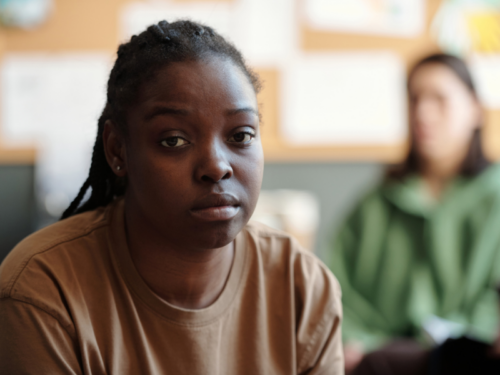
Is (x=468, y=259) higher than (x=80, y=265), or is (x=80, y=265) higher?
(x=80, y=265)

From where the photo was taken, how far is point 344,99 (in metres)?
2.77

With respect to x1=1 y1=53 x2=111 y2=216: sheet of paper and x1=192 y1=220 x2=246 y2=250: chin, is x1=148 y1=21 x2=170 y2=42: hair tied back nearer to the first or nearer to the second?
x1=192 y1=220 x2=246 y2=250: chin

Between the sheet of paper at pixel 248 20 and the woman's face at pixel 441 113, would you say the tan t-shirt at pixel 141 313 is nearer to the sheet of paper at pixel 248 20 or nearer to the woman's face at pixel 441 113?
the woman's face at pixel 441 113

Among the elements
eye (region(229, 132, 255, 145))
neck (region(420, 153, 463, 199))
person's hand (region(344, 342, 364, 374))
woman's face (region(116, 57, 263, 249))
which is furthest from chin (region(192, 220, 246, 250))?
neck (region(420, 153, 463, 199))

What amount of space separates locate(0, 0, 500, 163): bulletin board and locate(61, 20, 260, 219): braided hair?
1910mm

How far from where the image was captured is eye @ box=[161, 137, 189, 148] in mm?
702

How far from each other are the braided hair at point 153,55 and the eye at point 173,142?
97 millimetres

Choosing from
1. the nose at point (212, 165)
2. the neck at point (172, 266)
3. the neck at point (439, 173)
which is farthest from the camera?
the neck at point (439, 173)

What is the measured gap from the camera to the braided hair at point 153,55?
731 millimetres

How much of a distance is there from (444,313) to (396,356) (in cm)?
45

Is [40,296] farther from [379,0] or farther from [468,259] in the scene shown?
[379,0]

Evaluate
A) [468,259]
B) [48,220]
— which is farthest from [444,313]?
[48,220]

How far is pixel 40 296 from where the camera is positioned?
71 cm

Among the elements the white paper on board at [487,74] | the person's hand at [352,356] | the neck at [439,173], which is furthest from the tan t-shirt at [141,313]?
the white paper on board at [487,74]
